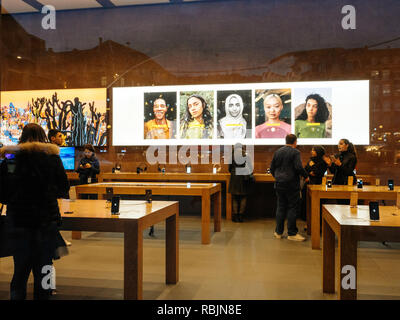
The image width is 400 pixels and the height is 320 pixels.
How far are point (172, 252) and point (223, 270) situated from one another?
671 mm

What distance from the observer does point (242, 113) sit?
764 centimetres

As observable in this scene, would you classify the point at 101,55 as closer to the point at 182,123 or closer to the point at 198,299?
the point at 182,123

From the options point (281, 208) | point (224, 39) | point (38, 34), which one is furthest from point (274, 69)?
point (38, 34)

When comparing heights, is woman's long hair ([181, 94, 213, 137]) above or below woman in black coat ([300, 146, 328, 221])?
above

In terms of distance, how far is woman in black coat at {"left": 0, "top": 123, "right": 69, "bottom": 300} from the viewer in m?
2.56

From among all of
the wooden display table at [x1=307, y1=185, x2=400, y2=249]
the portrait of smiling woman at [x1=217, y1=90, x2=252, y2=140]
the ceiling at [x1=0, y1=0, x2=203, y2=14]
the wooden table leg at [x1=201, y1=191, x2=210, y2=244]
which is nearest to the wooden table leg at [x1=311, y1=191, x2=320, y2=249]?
the wooden display table at [x1=307, y1=185, x2=400, y2=249]

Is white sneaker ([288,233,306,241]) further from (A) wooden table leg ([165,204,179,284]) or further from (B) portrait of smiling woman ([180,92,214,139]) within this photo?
(B) portrait of smiling woman ([180,92,214,139])

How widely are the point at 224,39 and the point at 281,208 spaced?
155 inches

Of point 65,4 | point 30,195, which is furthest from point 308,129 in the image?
point 30,195

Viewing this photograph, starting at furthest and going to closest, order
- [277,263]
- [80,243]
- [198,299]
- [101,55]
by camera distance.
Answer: [101,55]
[80,243]
[277,263]
[198,299]

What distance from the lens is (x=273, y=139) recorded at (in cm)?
750

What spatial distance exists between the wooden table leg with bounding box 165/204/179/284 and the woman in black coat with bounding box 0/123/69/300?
1152mm

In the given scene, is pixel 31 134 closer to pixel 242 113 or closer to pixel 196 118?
pixel 196 118

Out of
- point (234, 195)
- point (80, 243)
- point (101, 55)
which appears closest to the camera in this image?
point (80, 243)
